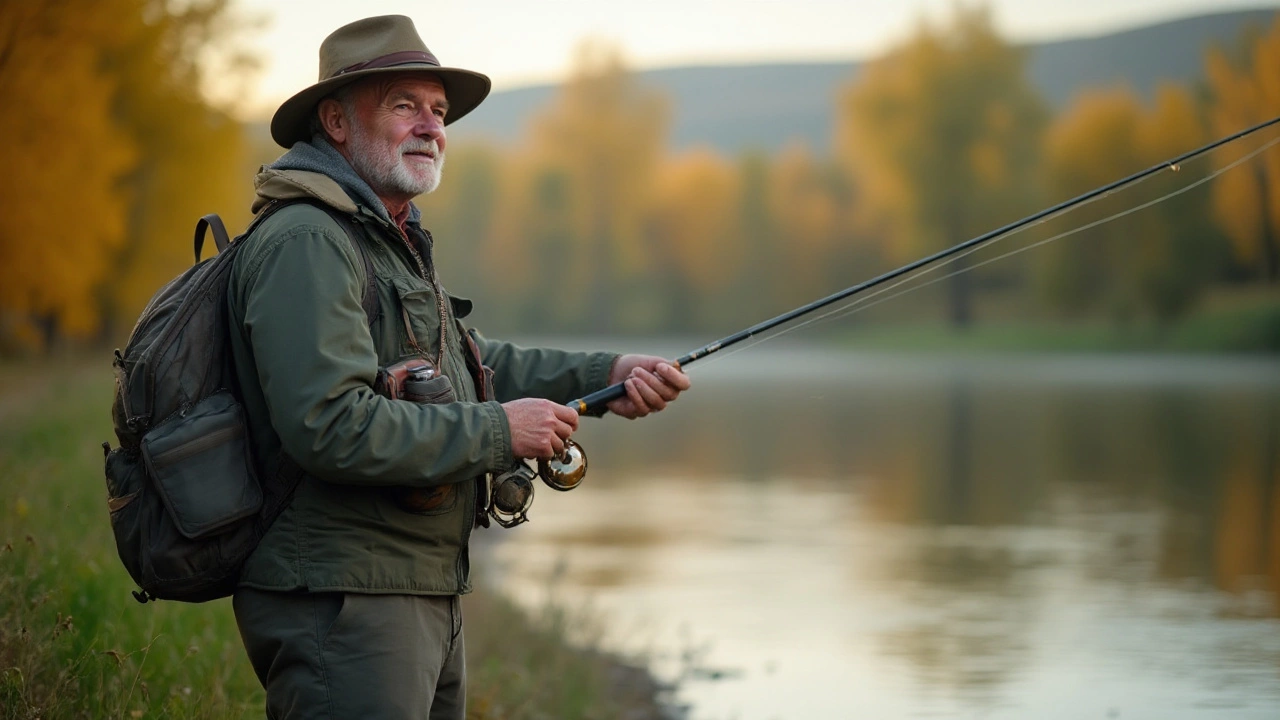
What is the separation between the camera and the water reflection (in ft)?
22.4

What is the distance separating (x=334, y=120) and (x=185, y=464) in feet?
2.62

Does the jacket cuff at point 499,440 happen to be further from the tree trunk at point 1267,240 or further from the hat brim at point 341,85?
the tree trunk at point 1267,240

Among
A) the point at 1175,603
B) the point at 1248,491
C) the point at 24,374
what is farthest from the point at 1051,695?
the point at 24,374

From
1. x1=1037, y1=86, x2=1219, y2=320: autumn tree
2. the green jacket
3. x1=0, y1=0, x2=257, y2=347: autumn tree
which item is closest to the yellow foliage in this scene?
x1=1037, y1=86, x2=1219, y2=320: autumn tree

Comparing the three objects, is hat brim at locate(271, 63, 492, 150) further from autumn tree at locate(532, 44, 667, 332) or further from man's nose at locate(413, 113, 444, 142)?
autumn tree at locate(532, 44, 667, 332)

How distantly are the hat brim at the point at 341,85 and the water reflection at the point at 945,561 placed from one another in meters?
3.58

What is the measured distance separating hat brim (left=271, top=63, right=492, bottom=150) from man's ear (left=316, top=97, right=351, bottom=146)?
0.02 metres

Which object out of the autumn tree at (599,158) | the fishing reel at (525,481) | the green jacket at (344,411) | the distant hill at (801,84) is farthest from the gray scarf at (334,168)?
the distant hill at (801,84)

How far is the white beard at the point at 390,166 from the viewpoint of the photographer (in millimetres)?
3117

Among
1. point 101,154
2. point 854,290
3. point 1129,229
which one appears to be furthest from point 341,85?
point 1129,229

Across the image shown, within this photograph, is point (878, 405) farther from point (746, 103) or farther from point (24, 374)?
point (746, 103)

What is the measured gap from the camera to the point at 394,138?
313 centimetres

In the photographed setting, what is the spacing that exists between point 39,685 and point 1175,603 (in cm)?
631

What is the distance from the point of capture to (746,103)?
14738 centimetres
